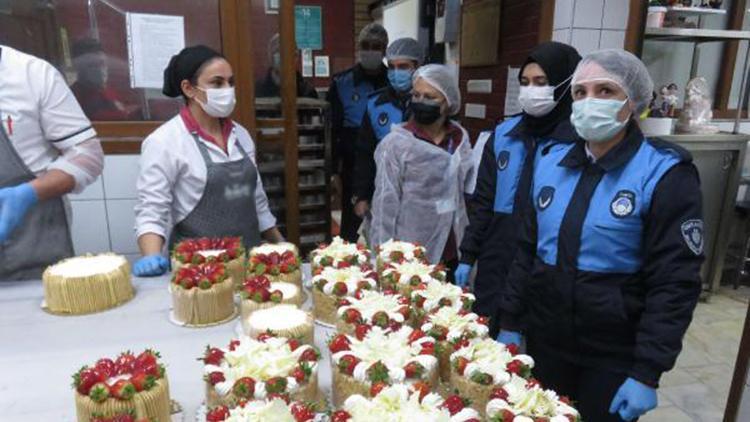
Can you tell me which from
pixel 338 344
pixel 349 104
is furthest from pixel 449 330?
pixel 349 104

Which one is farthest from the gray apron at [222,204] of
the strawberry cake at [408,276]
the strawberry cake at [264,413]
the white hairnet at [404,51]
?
the white hairnet at [404,51]

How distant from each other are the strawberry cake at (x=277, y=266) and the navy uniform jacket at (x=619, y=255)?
809mm

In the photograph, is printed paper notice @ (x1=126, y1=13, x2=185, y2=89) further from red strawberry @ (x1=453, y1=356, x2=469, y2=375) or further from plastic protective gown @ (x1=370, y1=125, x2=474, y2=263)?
red strawberry @ (x1=453, y1=356, x2=469, y2=375)

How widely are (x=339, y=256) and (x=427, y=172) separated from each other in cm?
84

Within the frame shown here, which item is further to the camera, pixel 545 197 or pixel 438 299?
pixel 545 197

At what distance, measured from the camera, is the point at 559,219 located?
166 cm

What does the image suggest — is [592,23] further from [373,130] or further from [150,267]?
[150,267]

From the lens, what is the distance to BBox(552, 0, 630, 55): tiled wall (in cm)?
312

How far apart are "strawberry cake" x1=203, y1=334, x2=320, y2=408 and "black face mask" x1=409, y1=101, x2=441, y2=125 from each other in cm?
157

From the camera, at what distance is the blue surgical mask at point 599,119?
161 centimetres

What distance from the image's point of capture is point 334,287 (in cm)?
165

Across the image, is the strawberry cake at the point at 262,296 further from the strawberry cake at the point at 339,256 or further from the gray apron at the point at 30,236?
the gray apron at the point at 30,236

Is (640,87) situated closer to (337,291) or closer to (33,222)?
(337,291)

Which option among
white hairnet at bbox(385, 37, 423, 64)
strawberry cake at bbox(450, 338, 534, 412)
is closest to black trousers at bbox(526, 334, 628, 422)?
strawberry cake at bbox(450, 338, 534, 412)
